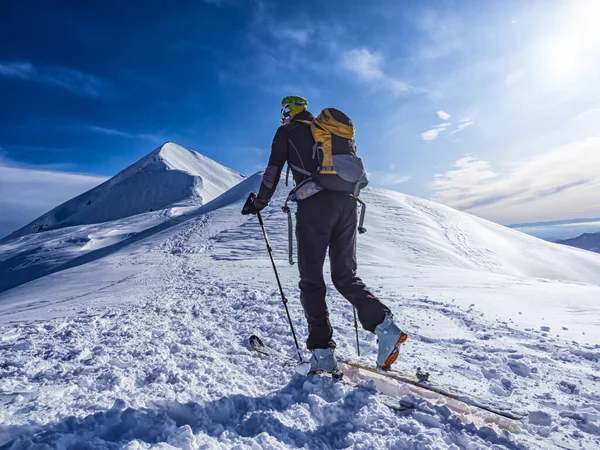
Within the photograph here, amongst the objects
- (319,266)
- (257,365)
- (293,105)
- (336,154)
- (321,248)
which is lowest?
(257,365)

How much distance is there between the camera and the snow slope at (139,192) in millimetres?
81500

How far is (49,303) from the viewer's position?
688 cm

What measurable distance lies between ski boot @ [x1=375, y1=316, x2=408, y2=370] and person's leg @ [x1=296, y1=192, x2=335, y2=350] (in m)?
0.45

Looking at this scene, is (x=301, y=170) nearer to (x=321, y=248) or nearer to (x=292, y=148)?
(x=292, y=148)

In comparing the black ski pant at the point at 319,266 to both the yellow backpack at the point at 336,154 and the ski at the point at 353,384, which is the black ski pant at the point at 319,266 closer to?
the yellow backpack at the point at 336,154

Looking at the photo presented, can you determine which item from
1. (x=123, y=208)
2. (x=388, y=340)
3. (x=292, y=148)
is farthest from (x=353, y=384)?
(x=123, y=208)

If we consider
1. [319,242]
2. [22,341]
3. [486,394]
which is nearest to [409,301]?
[486,394]

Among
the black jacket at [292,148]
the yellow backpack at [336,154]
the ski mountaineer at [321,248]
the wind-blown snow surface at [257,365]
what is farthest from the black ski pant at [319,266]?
the wind-blown snow surface at [257,365]

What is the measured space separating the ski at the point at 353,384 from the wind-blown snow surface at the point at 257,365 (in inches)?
3.0

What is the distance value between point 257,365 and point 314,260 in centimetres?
124

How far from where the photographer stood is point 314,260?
3.15 m

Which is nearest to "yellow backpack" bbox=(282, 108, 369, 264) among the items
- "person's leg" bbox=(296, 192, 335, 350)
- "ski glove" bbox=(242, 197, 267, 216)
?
"person's leg" bbox=(296, 192, 335, 350)

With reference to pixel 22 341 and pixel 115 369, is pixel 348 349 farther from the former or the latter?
pixel 22 341

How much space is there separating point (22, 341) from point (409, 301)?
19.4 ft
